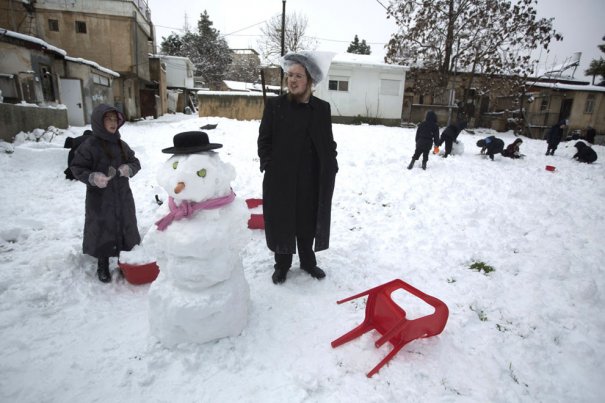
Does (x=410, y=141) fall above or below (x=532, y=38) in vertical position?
below

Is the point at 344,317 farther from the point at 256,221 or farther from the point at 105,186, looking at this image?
the point at 105,186

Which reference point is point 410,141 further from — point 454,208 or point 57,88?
point 57,88

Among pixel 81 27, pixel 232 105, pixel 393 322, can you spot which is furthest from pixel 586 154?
pixel 81 27

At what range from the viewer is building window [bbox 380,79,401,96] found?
1977cm

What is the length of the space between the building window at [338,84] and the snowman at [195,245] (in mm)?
18670

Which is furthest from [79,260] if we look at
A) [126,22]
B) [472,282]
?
[126,22]

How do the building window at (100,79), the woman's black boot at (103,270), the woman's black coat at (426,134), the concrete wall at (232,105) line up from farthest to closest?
the building window at (100,79) < the concrete wall at (232,105) < the woman's black coat at (426,134) < the woman's black boot at (103,270)

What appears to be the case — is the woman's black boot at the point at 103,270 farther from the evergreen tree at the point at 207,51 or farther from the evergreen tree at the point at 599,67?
the evergreen tree at the point at 207,51

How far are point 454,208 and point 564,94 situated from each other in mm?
25963

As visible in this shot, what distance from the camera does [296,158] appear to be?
2.88 meters

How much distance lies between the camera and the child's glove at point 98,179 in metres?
2.81

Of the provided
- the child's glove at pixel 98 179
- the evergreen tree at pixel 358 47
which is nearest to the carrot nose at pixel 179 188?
the child's glove at pixel 98 179

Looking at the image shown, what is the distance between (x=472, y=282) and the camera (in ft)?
10.9

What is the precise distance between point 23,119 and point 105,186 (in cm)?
779
